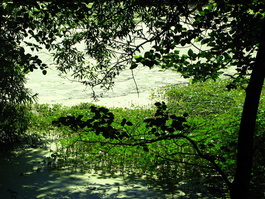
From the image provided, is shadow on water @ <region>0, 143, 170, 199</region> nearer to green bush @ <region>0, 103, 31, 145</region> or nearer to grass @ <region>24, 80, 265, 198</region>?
grass @ <region>24, 80, 265, 198</region>

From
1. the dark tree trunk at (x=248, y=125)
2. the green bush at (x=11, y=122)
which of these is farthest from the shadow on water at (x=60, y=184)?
the dark tree trunk at (x=248, y=125)

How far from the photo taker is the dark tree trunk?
A: 2.95 metres

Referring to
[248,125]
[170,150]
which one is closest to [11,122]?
[170,150]

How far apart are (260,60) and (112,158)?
13.0 feet

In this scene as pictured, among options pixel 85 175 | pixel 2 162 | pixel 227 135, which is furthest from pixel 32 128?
pixel 227 135

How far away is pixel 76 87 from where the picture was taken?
46.3 ft

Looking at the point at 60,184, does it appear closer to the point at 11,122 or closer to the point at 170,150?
the point at 170,150

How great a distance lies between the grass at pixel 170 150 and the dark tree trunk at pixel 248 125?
226 millimetres

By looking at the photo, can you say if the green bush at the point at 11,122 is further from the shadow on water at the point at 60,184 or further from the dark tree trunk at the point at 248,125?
the dark tree trunk at the point at 248,125

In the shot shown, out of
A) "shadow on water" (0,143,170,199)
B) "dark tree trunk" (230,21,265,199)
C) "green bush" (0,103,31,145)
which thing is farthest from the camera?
"green bush" (0,103,31,145)

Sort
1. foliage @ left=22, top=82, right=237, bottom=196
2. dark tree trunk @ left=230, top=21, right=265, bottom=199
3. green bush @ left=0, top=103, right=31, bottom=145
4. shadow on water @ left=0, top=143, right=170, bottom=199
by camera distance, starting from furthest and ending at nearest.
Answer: green bush @ left=0, top=103, right=31, bottom=145 < foliage @ left=22, top=82, right=237, bottom=196 < shadow on water @ left=0, top=143, right=170, bottom=199 < dark tree trunk @ left=230, top=21, right=265, bottom=199

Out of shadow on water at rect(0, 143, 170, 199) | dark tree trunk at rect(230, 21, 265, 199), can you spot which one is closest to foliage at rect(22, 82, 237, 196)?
shadow on water at rect(0, 143, 170, 199)

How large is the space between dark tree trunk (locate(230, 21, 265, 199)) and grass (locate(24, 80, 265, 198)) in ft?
0.74

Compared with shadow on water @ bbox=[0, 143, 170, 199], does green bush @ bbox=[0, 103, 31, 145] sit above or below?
above
